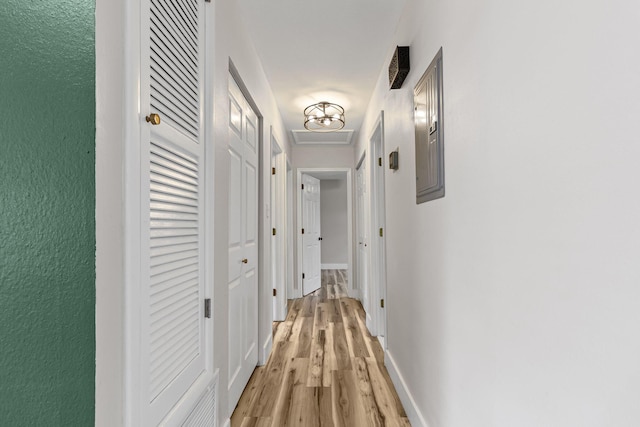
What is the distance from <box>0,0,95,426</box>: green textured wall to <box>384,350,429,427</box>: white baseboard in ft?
5.50

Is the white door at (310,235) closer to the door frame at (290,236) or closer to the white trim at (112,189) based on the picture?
the door frame at (290,236)

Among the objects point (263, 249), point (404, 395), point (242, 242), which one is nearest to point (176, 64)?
point (242, 242)

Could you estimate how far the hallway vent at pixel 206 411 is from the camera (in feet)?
4.45

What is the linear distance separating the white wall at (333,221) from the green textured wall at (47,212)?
848cm

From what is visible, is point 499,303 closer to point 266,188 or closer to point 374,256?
point 266,188

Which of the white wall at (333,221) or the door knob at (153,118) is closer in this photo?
the door knob at (153,118)

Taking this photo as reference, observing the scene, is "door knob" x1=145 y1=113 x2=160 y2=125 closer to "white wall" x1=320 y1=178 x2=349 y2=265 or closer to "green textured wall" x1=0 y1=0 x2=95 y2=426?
"green textured wall" x1=0 y1=0 x2=95 y2=426

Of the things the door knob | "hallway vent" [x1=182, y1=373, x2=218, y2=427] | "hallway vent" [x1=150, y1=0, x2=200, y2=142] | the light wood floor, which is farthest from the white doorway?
the door knob

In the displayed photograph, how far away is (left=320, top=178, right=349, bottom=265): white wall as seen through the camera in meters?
9.27

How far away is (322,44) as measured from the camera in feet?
8.91

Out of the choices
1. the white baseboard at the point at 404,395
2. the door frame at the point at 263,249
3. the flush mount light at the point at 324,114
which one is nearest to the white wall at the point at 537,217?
the white baseboard at the point at 404,395

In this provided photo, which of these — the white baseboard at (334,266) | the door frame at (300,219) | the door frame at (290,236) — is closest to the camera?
the door frame at (290,236)

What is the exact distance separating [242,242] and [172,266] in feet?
4.19

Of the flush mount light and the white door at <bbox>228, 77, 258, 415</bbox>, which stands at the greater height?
the flush mount light
